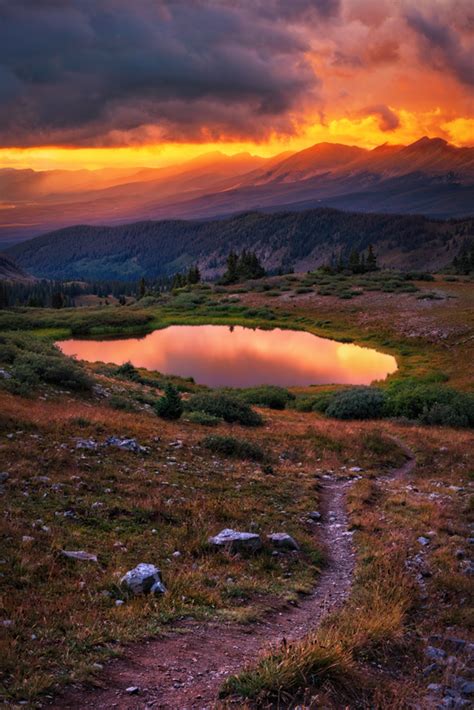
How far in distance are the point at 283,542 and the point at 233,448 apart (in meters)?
7.63

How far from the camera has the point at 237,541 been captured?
10531 millimetres

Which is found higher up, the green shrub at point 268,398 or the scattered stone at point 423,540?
the scattered stone at point 423,540

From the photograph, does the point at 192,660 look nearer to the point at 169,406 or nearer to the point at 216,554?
the point at 216,554

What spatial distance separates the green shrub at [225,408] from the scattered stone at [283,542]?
47.2 ft

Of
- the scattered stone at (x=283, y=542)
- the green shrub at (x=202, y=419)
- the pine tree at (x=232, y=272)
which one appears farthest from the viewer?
the pine tree at (x=232, y=272)

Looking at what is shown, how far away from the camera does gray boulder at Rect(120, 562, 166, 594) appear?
8203 millimetres

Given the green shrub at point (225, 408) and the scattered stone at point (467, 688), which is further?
the green shrub at point (225, 408)

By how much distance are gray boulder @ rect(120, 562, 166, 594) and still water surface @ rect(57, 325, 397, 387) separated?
122ft

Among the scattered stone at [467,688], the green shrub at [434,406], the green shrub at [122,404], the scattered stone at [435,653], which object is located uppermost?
the scattered stone at [467,688]

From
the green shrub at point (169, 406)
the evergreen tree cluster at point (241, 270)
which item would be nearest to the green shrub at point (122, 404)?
the green shrub at point (169, 406)

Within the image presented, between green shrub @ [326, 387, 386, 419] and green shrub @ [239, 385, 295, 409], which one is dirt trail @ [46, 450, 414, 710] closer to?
green shrub @ [326, 387, 386, 419]

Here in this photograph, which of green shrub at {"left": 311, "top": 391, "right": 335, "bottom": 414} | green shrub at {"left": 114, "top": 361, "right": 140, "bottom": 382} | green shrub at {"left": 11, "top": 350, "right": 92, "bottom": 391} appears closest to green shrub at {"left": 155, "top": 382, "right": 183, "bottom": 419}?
green shrub at {"left": 11, "top": 350, "right": 92, "bottom": 391}

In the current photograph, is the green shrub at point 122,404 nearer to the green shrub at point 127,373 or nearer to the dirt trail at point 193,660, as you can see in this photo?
the green shrub at point 127,373

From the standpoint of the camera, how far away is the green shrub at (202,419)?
931 inches
